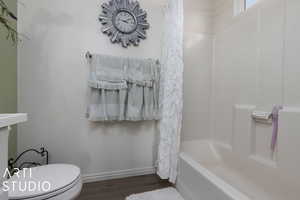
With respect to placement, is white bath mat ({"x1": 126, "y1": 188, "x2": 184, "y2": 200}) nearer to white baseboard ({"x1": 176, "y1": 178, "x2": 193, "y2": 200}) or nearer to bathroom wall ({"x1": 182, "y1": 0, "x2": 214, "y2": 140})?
white baseboard ({"x1": 176, "y1": 178, "x2": 193, "y2": 200})

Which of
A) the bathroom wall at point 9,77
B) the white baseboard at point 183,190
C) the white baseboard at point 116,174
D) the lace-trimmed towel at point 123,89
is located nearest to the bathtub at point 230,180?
the white baseboard at point 183,190

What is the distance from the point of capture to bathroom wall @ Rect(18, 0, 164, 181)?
1576 mm

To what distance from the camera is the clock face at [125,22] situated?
5.88 feet

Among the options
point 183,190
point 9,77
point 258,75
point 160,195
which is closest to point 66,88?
point 9,77

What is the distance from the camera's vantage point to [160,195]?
5.09ft

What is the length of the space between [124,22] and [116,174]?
5.99 feet

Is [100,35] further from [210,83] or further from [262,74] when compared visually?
[262,74]

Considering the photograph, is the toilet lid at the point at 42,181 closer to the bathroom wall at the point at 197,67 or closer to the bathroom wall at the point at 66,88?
the bathroom wall at the point at 66,88

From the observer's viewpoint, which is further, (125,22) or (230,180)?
(125,22)

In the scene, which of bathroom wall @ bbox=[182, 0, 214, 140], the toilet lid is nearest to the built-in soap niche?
bathroom wall @ bbox=[182, 0, 214, 140]

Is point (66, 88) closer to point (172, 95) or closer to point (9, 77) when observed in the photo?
point (9, 77)

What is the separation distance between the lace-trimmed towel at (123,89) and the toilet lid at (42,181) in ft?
2.01

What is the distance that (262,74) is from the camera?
1.44 meters

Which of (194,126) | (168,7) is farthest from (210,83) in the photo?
(168,7)
